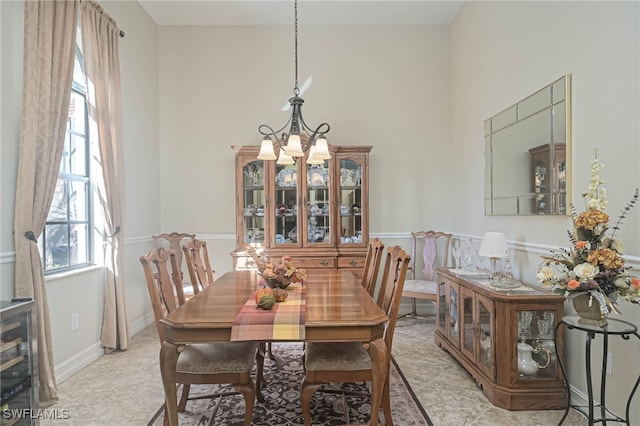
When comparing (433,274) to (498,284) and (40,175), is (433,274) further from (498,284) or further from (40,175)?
(40,175)

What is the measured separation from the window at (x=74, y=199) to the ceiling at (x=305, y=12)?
56.6 inches

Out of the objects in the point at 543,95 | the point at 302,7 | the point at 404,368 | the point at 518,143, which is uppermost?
the point at 302,7

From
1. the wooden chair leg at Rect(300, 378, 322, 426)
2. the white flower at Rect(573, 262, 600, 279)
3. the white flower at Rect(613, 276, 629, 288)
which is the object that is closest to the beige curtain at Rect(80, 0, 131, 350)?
the wooden chair leg at Rect(300, 378, 322, 426)

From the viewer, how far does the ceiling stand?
403cm

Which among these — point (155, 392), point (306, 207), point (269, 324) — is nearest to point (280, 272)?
Answer: point (269, 324)

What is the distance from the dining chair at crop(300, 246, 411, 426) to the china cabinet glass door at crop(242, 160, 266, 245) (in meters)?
2.22

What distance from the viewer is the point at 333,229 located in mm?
4129

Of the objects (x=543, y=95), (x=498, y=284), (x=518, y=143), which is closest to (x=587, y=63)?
(x=543, y=95)

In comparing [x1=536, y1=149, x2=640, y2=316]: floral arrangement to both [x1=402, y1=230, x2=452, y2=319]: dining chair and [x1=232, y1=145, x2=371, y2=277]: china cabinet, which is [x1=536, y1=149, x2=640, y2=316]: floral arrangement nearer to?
[x1=402, y1=230, x2=452, y2=319]: dining chair

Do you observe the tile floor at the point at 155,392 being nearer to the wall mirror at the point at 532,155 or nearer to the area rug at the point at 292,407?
the area rug at the point at 292,407

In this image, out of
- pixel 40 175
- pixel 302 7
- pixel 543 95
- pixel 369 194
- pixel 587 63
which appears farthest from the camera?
pixel 369 194

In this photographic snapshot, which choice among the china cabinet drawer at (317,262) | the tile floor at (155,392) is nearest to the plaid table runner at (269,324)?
the tile floor at (155,392)

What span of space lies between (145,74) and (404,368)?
13.4 feet

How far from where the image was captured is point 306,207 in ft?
13.5
